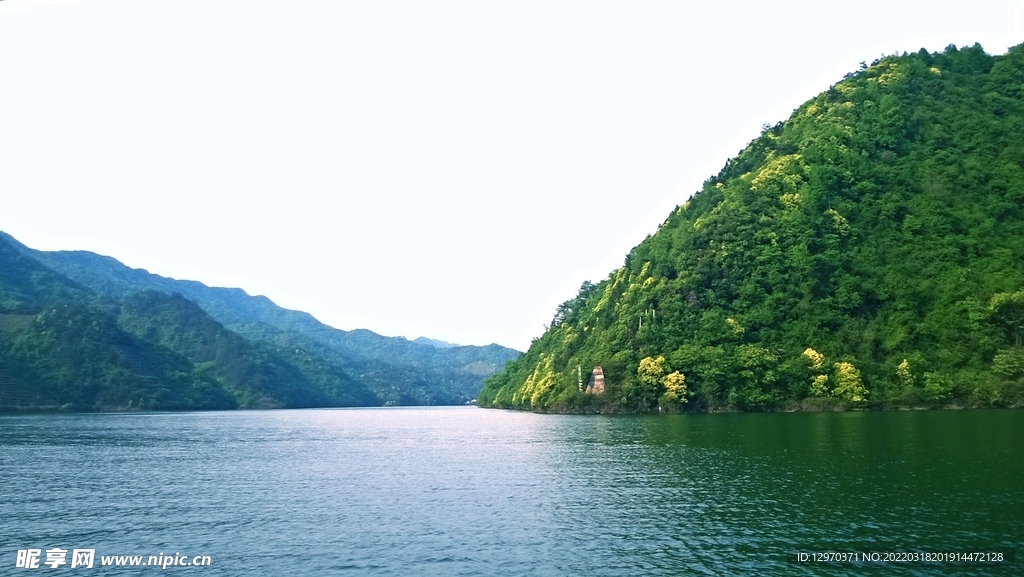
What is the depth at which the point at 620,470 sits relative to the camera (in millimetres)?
72375

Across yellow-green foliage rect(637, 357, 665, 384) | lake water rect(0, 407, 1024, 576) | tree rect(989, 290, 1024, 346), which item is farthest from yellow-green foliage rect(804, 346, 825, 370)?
lake water rect(0, 407, 1024, 576)

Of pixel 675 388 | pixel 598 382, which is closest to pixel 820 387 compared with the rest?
pixel 675 388

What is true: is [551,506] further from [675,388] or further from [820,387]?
[820,387]

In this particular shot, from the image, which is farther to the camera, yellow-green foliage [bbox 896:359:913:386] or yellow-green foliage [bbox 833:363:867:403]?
yellow-green foliage [bbox 833:363:867:403]

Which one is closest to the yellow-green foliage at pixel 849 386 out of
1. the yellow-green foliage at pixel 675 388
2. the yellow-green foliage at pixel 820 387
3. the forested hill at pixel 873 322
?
the forested hill at pixel 873 322

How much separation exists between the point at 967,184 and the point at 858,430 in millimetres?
128571

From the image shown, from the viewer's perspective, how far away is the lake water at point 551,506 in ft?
128

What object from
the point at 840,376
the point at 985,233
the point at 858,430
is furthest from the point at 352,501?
the point at 985,233

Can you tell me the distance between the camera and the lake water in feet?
128

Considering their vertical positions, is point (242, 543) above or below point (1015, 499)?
below

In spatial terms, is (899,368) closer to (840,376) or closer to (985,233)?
(840,376)

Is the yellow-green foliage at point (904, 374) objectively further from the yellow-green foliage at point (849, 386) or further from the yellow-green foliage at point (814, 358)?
the yellow-green foliage at point (814, 358)

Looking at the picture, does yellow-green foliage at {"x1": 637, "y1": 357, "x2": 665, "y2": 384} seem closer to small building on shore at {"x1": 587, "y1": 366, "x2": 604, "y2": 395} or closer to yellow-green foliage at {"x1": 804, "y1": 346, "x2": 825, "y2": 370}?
small building on shore at {"x1": 587, "y1": 366, "x2": 604, "y2": 395}

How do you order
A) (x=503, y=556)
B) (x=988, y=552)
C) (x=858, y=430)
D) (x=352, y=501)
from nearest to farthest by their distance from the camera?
1. (x=988, y=552)
2. (x=503, y=556)
3. (x=352, y=501)
4. (x=858, y=430)
